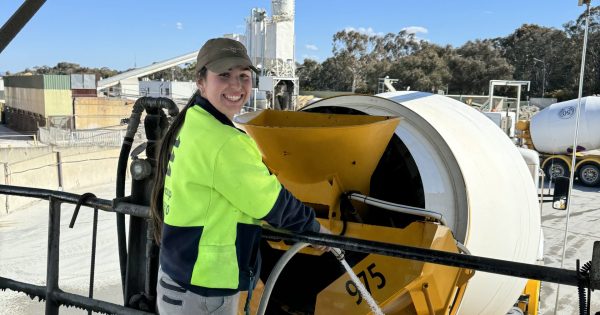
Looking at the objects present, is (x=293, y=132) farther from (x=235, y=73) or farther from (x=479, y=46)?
(x=479, y=46)

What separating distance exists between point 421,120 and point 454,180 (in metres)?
0.49

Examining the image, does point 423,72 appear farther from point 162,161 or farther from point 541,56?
point 162,161

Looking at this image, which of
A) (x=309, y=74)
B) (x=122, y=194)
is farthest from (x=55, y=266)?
(x=309, y=74)

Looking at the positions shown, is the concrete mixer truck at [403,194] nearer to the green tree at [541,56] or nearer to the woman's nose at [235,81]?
the woman's nose at [235,81]

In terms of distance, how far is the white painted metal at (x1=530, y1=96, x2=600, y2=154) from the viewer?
16281 mm

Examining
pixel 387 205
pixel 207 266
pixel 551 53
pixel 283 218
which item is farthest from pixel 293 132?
pixel 551 53

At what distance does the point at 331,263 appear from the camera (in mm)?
3695

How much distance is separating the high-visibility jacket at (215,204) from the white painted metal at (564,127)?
17309mm

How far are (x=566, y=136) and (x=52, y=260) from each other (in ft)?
59.2

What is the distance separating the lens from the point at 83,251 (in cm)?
1027

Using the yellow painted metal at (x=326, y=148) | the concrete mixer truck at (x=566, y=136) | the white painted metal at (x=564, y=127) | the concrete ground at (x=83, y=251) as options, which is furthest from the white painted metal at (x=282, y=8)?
the yellow painted metal at (x=326, y=148)

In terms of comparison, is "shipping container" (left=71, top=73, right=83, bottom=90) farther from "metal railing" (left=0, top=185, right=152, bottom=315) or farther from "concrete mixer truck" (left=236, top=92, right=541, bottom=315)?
"metal railing" (left=0, top=185, right=152, bottom=315)

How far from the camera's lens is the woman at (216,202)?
1.62m

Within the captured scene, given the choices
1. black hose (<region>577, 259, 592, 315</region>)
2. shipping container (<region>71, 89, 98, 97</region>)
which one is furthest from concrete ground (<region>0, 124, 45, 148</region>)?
black hose (<region>577, 259, 592, 315</region>)
